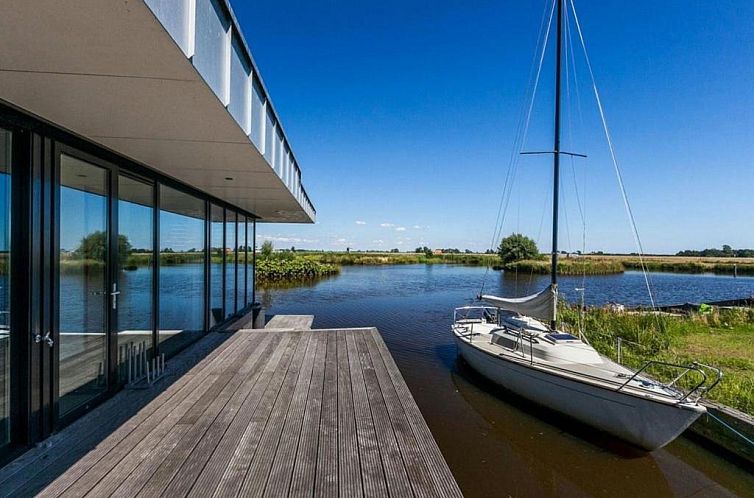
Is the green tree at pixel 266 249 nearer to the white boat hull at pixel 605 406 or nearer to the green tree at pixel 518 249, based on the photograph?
the white boat hull at pixel 605 406

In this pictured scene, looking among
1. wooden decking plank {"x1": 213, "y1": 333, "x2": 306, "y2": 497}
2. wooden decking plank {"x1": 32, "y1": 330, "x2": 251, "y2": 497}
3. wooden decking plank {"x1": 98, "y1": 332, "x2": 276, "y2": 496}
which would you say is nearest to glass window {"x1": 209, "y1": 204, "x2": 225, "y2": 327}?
wooden decking plank {"x1": 213, "y1": 333, "x2": 306, "y2": 497}

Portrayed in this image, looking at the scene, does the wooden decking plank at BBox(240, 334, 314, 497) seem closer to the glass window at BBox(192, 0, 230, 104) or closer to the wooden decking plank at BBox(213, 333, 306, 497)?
the wooden decking plank at BBox(213, 333, 306, 497)

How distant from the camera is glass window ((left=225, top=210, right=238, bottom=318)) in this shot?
18.7 ft

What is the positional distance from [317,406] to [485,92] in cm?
989

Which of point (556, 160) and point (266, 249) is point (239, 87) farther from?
point (266, 249)

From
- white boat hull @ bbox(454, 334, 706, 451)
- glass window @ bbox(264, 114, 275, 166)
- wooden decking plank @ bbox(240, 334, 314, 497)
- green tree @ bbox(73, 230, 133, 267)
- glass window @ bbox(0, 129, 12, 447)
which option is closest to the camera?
wooden decking plank @ bbox(240, 334, 314, 497)

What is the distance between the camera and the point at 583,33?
6.59 meters

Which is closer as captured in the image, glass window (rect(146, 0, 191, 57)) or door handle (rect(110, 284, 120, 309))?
glass window (rect(146, 0, 191, 57))

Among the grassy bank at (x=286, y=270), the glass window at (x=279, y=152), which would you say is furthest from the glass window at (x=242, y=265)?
the grassy bank at (x=286, y=270)

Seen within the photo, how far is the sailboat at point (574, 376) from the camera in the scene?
11.5ft

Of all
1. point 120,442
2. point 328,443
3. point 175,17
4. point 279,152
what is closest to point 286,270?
point 279,152

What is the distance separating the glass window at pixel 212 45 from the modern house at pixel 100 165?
10 millimetres

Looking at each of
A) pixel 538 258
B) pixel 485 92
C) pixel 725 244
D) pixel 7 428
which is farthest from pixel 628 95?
pixel 725 244

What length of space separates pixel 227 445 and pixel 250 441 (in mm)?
121
